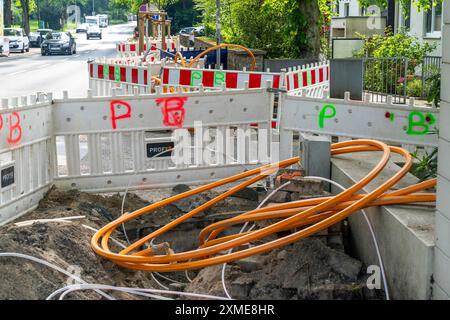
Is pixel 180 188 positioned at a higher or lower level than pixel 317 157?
lower

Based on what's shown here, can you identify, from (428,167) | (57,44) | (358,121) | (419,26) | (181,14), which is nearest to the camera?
(428,167)

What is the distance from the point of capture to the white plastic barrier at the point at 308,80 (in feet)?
51.1

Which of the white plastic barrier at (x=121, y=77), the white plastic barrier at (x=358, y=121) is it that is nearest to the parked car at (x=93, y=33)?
the white plastic barrier at (x=121, y=77)

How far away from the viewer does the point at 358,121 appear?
391 inches

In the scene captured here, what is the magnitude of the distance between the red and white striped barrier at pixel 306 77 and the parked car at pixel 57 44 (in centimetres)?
4817

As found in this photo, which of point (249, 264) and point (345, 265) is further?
point (249, 264)

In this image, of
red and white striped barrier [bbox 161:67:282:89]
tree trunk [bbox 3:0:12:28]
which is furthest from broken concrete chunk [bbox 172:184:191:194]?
tree trunk [bbox 3:0:12:28]

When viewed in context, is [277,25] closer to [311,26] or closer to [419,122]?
[311,26]

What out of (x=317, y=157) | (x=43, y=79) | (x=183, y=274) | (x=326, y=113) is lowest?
(x=183, y=274)

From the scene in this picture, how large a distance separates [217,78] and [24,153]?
7.20 meters

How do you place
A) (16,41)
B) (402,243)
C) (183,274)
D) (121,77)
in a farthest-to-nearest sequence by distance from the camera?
(16,41)
(121,77)
(183,274)
(402,243)

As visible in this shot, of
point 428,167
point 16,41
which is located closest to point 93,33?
point 16,41

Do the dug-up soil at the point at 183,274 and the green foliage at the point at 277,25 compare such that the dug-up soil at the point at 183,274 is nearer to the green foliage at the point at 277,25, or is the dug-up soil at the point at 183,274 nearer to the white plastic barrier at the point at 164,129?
the white plastic barrier at the point at 164,129
